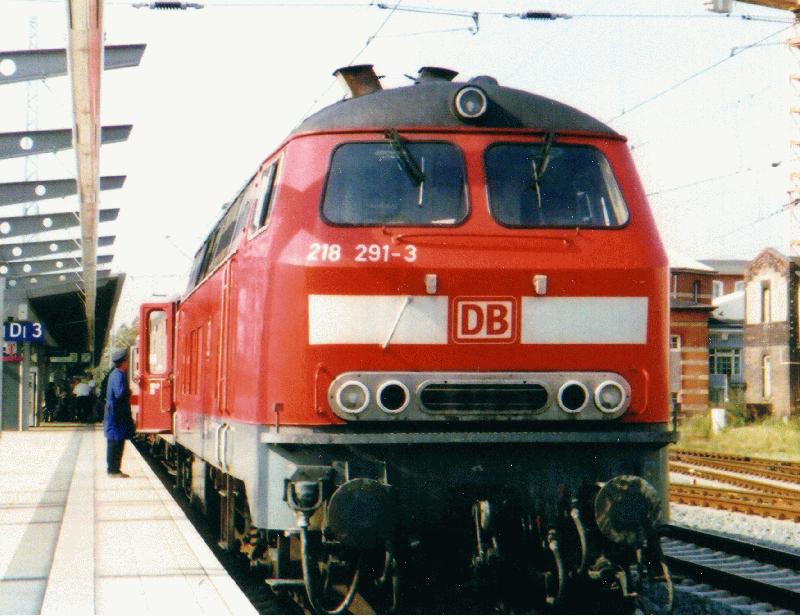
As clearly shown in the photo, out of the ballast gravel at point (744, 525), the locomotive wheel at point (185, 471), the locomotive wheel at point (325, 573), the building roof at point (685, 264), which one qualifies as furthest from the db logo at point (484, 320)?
the building roof at point (685, 264)

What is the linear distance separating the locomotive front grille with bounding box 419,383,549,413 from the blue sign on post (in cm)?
2415

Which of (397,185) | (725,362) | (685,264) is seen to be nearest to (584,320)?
(397,185)

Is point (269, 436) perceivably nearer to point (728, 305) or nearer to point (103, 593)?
point (103, 593)

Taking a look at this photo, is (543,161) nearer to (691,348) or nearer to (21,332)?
(21,332)

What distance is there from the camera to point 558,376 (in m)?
6.92

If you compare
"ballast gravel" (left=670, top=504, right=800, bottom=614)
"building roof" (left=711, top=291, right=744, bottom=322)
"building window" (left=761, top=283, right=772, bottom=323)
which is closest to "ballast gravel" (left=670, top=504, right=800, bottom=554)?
"ballast gravel" (left=670, top=504, right=800, bottom=614)

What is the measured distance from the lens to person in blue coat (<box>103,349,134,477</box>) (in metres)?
15.0

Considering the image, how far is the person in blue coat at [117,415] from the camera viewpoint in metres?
15.0

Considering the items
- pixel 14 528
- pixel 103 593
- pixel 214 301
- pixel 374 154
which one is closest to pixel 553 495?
pixel 374 154

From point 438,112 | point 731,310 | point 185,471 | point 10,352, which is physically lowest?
point 185,471

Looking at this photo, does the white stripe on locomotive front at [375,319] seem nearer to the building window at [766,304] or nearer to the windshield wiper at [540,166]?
the windshield wiper at [540,166]

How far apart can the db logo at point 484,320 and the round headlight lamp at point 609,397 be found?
60cm

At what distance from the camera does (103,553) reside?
8.69m

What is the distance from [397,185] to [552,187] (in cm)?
97
